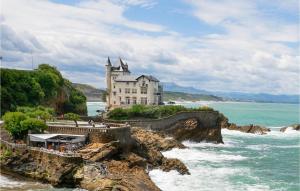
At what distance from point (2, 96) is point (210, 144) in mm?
30578

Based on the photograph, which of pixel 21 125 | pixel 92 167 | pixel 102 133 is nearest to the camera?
pixel 92 167

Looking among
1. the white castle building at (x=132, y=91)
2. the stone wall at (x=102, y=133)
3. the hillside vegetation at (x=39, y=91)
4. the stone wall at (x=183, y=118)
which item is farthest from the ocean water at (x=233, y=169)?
the hillside vegetation at (x=39, y=91)

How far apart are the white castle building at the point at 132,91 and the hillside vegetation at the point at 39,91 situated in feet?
20.1

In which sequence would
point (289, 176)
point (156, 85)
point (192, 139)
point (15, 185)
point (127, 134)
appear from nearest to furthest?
point (15, 185)
point (127, 134)
point (289, 176)
point (192, 139)
point (156, 85)

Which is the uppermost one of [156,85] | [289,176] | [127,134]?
[156,85]

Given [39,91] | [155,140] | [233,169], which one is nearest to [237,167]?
[233,169]

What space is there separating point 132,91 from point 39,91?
22.6 metres

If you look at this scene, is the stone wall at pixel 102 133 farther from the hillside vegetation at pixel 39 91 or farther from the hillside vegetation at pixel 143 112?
the hillside vegetation at pixel 143 112

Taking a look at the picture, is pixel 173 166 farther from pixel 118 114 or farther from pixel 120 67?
pixel 120 67

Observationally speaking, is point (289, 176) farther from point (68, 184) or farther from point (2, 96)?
point (2, 96)

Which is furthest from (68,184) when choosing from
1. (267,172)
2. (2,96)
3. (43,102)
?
(43,102)

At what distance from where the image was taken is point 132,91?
328 feet

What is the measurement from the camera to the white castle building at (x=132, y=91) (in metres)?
99.3

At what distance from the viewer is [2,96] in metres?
74.4
